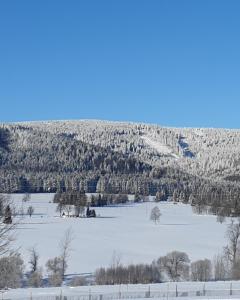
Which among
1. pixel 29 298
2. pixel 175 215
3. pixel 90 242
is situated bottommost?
pixel 29 298

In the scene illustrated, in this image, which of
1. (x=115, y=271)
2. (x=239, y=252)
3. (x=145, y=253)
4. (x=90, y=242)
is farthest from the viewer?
(x=90, y=242)

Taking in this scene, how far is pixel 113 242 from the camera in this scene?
77938 mm

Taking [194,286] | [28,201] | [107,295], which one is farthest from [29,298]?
[28,201]

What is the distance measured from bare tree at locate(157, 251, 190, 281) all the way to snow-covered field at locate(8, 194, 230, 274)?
6375 mm

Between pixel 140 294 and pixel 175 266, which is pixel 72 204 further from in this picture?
pixel 140 294

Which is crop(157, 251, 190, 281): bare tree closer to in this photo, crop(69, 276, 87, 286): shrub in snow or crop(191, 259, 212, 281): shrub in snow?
crop(191, 259, 212, 281): shrub in snow

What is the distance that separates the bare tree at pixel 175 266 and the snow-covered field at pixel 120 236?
20.9ft

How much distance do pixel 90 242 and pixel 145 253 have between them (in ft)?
40.3

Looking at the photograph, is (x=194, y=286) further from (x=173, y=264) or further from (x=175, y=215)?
(x=175, y=215)

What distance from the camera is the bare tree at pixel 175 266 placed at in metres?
50.1

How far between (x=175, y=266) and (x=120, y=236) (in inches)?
1381

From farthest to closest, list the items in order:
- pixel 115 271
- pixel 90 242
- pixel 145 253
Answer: pixel 90 242 → pixel 145 253 → pixel 115 271

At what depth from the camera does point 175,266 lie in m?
51.4

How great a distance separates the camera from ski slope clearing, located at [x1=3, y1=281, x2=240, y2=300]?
32.3 meters
